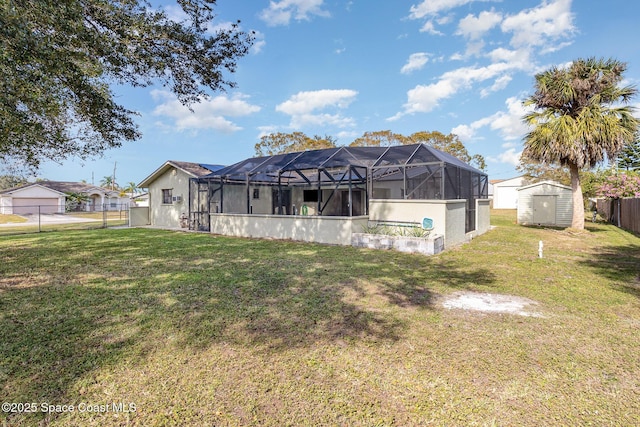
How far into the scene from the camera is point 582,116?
12.3m

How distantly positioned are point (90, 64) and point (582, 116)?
16.0 m

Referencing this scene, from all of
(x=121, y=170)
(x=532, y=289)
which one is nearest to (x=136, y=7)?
(x=532, y=289)

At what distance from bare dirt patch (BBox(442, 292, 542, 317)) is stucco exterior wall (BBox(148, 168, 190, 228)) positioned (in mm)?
14567

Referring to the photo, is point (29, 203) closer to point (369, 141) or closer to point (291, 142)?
point (291, 142)

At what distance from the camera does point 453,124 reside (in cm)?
A: 2912

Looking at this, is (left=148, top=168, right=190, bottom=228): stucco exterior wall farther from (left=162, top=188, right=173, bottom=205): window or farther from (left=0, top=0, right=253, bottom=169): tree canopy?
(left=0, top=0, right=253, bottom=169): tree canopy

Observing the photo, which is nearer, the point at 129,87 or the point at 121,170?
the point at 129,87

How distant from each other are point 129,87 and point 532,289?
943cm

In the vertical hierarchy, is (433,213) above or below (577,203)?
below

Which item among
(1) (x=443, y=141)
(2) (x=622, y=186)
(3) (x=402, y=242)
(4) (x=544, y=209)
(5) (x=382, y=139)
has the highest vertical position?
(5) (x=382, y=139)

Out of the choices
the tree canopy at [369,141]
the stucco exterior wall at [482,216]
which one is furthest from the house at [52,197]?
the stucco exterior wall at [482,216]

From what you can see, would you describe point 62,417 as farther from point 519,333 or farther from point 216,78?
point 216,78

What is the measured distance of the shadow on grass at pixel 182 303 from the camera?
2.94m

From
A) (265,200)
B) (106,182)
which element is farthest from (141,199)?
(265,200)
